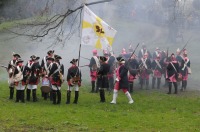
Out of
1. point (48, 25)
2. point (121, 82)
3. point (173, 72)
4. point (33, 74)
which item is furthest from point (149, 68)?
point (48, 25)

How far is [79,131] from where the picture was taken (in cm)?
938

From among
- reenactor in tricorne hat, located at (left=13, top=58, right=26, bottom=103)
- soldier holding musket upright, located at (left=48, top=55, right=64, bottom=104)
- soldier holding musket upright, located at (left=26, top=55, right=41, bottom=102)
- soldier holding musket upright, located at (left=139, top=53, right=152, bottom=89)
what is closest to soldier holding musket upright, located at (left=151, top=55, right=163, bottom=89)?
soldier holding musket upright, located at (left=139, top=53, right=152, bottom=89)

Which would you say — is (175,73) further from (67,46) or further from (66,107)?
(67,46)

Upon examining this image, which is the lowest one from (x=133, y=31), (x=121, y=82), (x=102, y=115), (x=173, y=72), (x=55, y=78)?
(x=102, y=115)

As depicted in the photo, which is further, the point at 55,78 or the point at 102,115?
the point at 55,78

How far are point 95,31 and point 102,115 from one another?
3.42m

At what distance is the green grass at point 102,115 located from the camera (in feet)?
32.2

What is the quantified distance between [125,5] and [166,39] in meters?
7.61

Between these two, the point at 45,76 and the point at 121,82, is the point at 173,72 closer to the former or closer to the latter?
the point at 121,82

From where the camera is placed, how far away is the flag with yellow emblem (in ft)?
42.9

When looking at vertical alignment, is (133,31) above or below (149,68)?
above

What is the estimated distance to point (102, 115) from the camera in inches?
440

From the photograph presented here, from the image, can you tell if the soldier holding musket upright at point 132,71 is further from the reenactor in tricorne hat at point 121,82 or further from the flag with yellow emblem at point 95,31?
the flag with yellow emblem at point 95,31

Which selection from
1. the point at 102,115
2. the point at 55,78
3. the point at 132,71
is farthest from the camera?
the point at 132,71
